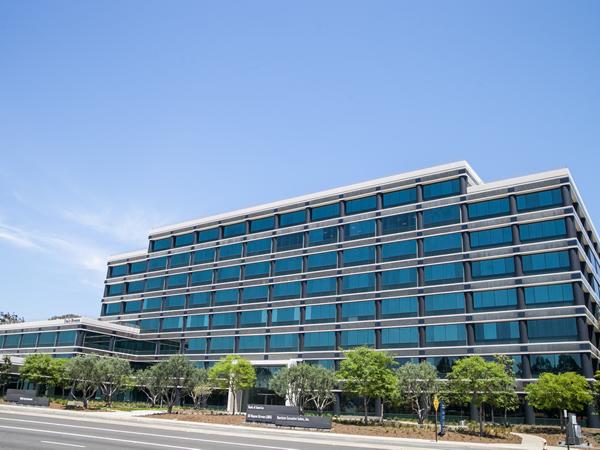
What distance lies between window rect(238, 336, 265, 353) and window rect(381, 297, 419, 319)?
1717cm

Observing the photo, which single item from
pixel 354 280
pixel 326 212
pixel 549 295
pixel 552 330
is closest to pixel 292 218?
pixel 326 212

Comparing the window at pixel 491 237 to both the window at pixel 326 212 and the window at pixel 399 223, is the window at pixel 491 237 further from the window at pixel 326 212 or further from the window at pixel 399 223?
the window at pixel 326 212

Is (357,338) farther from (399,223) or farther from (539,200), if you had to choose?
(539,200)

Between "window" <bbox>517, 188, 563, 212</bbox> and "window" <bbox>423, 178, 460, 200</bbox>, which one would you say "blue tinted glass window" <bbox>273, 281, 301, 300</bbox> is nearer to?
"window" <bbox>423, 178, 460, 200</bbox>

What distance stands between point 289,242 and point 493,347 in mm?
29220

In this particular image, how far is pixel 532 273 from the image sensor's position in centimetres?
5134

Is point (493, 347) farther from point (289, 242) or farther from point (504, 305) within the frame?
point (289, 242)

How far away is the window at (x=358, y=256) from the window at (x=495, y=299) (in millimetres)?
13018

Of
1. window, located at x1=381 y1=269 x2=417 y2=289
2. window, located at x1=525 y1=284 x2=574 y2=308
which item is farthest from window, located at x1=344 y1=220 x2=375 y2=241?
window, located at x1=525 y1=284 x2=574 y2=308

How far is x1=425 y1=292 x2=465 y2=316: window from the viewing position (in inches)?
2132

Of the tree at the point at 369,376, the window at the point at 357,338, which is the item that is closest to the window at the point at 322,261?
the window at the point at 357,338

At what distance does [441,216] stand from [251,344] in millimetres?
29280

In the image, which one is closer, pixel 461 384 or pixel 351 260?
pixel 461 384

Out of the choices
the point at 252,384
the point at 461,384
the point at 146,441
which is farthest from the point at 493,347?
the point at 146,441
